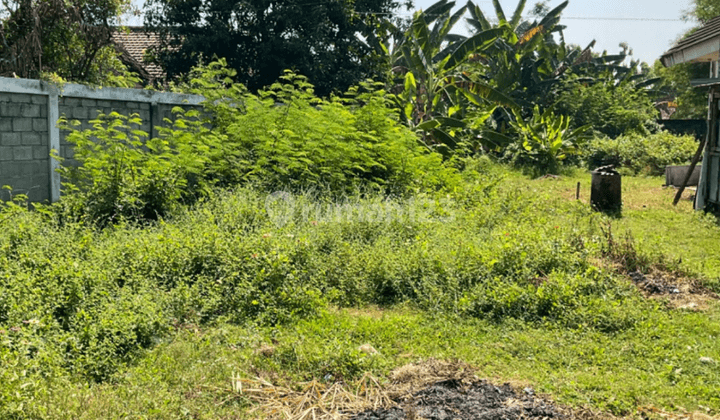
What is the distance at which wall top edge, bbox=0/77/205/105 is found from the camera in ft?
28.2

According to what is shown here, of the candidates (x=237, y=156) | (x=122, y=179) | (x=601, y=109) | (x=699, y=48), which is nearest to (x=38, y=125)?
(x=122, y=179)

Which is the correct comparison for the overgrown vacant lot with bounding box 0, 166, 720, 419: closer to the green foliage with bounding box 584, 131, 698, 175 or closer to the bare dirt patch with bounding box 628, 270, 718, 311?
the bare dirt patch with bounding box 628, 270, 718, 311

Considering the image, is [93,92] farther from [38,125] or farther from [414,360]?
[414,360]

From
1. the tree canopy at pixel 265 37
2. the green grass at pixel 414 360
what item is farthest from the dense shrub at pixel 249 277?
the tree canopy at pixel 265 37

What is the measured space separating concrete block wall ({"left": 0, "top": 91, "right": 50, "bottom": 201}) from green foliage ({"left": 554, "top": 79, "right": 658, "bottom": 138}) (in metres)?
18.0

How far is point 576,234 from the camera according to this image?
7.39m

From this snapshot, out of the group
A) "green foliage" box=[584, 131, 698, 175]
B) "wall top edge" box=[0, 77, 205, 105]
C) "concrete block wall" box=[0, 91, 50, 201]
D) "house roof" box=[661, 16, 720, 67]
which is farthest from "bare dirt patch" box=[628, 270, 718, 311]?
"green foliage" box=[584, 131, 698, 175]

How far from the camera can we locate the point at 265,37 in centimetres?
2106

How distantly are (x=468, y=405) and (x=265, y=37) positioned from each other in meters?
18.7

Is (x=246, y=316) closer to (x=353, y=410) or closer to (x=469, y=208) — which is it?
(x=353, y=410)

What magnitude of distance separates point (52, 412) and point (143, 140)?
786cm

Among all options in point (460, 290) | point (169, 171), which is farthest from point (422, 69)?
point (460, 290)

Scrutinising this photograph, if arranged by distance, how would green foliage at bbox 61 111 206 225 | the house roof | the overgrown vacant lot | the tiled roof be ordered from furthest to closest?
the tiled roof, the house roof, green foliage at bbox 61 111 206 225, the overgrown vacant lot

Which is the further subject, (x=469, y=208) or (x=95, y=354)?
(x=469, y=208)
